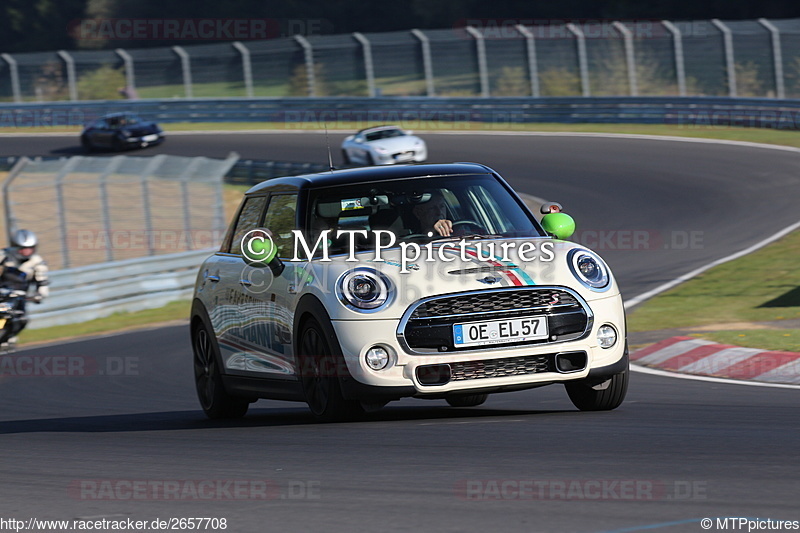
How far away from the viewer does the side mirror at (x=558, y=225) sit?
303 inches

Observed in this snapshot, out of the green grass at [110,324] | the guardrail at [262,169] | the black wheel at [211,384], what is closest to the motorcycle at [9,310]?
the green grass at [110,324]

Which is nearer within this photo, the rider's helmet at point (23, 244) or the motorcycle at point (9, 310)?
the motorcycle at point (9, 310)

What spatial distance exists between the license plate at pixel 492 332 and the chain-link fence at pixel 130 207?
481 inches

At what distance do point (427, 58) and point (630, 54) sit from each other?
290 inches

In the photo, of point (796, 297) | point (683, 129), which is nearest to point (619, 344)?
point (796, 297)

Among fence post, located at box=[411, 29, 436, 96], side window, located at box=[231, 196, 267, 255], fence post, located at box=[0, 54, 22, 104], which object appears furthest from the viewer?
fence post, located at box=[0, 54, 22, 104]

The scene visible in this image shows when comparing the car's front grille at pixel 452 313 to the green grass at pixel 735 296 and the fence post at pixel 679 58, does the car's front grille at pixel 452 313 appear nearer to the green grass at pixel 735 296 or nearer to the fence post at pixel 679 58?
the green grass at pixel 735 296

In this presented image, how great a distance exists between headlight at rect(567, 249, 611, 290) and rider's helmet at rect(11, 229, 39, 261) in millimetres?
9683

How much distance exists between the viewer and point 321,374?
712 centimetres

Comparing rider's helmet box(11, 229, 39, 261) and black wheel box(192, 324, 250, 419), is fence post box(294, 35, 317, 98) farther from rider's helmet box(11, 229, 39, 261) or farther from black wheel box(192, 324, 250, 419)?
black wheel box(192, 324, 250, 419)

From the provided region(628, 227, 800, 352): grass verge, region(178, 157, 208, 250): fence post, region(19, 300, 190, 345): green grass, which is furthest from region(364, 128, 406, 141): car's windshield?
region(628, 227, 800, 352): grass verge

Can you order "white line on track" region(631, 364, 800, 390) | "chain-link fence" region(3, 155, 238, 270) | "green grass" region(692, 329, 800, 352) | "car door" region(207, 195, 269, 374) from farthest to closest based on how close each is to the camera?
1. "chain-link fence" region(3, 155, 238, 270)
2. "green grass" region(692, 329, 800, 352)
3. "white line on track" region(631, 364, 800, 390)
4. "car door" region(207, 195, 269, 374)

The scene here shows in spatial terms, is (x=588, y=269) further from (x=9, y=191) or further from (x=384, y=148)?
(x=384, y=148)

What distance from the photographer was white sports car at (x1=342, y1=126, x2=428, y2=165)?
98.8ft
